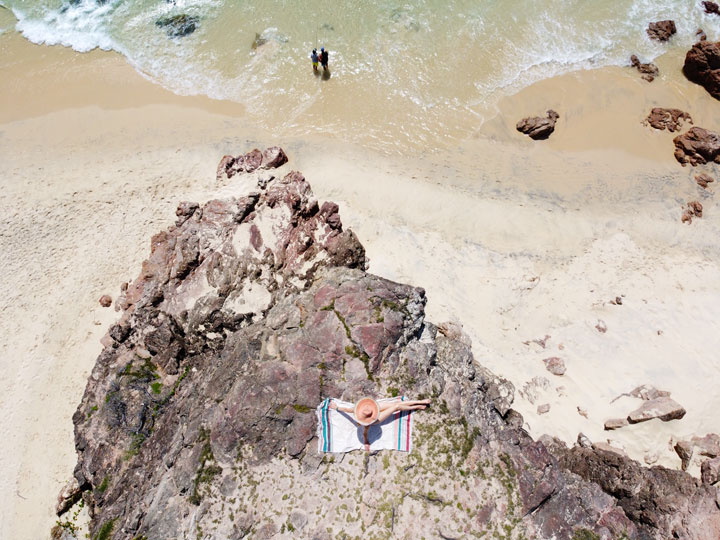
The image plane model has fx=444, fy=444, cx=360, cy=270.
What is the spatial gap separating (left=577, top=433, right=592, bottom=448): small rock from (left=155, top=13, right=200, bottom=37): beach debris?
23.4 meters

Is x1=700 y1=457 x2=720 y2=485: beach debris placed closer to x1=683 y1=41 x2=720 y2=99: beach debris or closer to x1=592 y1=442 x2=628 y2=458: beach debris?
x1=592 y1=442 x2=628 y2=458: beach debris

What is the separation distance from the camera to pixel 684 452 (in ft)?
42.0

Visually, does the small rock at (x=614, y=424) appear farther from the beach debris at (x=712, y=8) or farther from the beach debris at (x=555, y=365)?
the beach debris at (x=712, y=8)

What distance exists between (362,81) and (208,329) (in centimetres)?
1281

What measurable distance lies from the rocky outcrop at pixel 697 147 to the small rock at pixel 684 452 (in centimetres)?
1147

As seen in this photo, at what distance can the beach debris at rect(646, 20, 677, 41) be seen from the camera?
20.6m

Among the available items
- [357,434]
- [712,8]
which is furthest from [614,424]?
[712,8]

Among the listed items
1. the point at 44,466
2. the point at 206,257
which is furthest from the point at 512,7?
the point at 44,466

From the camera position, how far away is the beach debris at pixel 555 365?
14180mm

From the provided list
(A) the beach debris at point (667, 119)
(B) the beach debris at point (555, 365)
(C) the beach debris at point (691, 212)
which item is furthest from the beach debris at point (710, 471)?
(A) the beach debris at point (667, 119)

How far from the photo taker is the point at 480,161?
59.8ft

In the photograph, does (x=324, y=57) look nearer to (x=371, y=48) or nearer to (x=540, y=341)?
(x=371, y=48)

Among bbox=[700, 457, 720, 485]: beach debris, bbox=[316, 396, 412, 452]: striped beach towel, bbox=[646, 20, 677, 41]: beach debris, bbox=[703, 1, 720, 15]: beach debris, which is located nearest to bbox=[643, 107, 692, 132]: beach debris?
bbox=[646, 20, 677, 41]: beach debris

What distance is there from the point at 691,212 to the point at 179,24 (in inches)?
947
